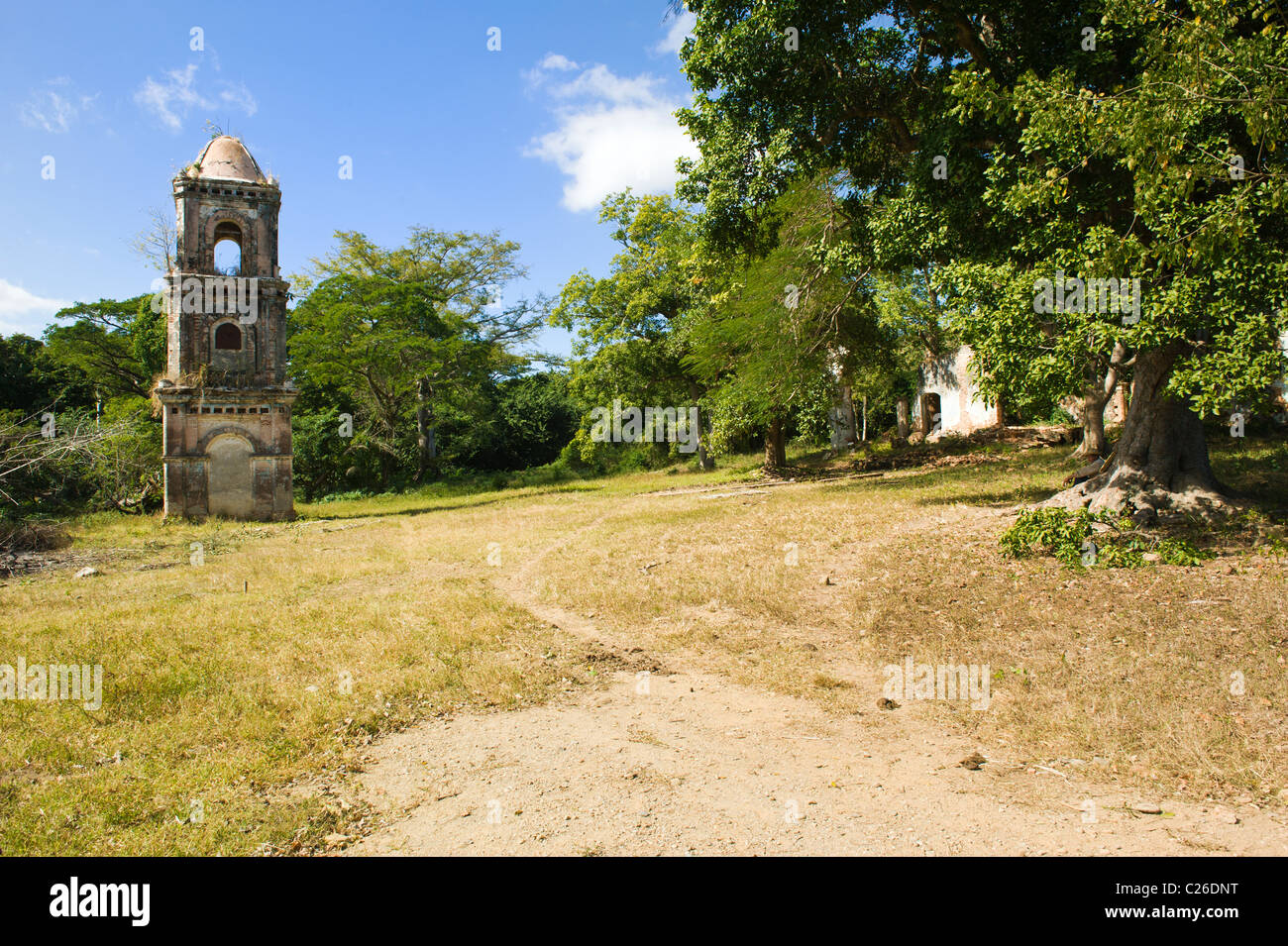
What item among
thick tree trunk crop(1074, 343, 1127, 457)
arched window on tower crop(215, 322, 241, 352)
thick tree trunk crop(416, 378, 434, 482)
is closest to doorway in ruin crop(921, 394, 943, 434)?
thick tree trunk crop(1074, 343, 1127, 457)

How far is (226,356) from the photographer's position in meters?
25.8

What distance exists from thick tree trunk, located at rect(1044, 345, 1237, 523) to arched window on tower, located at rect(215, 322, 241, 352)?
83.6ft

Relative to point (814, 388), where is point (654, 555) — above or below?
below

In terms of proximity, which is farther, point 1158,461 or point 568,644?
point 1158,461

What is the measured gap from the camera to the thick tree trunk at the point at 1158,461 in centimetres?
1124

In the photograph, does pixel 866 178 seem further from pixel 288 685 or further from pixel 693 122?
pixel 288 685

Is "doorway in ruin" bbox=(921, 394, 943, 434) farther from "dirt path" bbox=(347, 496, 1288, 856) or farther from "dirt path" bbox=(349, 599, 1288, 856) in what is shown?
"dirt path" bbox=(349, 599, 1288, 856)

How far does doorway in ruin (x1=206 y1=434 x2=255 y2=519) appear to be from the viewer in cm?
2506

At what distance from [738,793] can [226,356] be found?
26.2 metres

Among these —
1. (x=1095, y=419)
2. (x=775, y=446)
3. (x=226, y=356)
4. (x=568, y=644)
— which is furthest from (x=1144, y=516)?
(x=226, y=356)

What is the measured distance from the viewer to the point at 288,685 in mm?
7309

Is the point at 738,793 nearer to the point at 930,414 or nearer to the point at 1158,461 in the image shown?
the point at 1158,461

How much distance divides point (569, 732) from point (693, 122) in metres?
12.7
